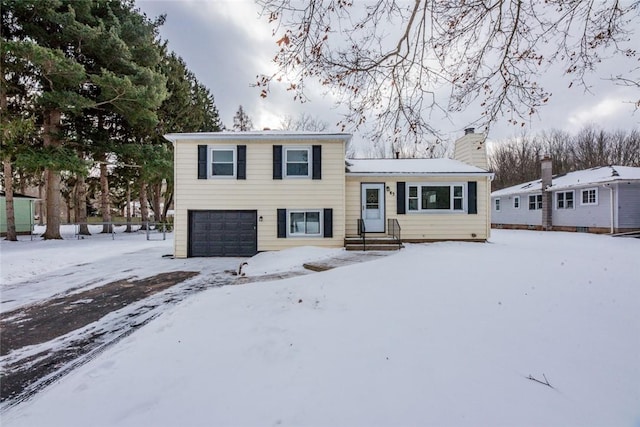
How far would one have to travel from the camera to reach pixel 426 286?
16.8 feet

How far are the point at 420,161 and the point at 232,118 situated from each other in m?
25.4

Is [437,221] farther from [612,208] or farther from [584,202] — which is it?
[584,202]

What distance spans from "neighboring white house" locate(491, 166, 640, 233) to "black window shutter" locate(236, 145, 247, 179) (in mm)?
18415

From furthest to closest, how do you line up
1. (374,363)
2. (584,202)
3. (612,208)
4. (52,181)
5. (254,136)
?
(584,202) < (612,208) < (52,181) < (254,136) < (374,363)

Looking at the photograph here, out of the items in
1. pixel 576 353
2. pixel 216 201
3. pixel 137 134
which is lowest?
pixel 576 353

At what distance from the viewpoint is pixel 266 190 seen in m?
11.2

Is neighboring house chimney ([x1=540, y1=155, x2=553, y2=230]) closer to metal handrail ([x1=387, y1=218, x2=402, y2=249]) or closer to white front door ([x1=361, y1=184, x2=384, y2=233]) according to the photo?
metal handrail ([x1=387, y1=218, x2=402, y2=249])

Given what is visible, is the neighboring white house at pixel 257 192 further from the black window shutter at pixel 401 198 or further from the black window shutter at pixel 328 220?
the black window shutter at pixel 401 198

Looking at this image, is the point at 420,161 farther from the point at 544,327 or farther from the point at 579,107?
the point at 544,327

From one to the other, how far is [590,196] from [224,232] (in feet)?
66.3

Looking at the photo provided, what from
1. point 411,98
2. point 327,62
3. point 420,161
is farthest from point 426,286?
point 420,161

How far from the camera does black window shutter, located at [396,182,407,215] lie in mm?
12375

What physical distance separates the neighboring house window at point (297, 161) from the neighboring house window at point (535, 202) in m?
18.3

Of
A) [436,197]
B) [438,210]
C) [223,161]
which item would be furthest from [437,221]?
[223,161]
